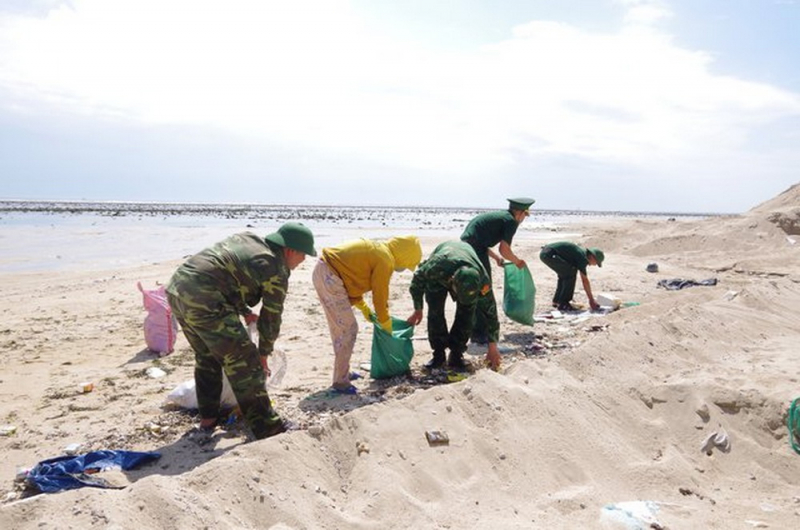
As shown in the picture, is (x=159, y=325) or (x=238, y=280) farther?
(x=159, y=325)

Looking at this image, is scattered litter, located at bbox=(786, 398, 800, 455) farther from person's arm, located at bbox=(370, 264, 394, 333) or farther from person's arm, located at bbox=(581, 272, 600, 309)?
person's arm, located at bbox=(581, 272, 600, 309)

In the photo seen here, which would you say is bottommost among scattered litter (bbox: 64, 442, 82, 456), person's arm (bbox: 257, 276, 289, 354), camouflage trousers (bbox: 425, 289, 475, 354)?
scattered litter (bbox: 64, 442, 82, 456)

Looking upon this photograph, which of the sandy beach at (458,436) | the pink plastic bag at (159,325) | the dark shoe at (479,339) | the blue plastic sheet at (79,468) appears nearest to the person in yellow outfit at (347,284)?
the sandy beach at (458,436)

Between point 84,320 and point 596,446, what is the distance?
22.7 ft

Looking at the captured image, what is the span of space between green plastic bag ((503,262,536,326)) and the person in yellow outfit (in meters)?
2.57

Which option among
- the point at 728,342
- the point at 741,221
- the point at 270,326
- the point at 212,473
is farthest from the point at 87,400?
the point at 741,221

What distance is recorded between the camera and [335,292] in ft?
15.4

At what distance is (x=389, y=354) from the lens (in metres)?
5.07

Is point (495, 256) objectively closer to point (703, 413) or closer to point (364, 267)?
point (364, 267)

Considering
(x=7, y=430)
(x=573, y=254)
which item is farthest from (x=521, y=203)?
(x=7, y=430)

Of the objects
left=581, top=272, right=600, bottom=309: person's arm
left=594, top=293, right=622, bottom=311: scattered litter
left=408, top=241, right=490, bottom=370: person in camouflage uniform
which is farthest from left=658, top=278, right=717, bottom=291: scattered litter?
left=408, top=241, right=490, bottom=370: person in camouflage uniform

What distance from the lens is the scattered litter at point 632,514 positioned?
127 inches

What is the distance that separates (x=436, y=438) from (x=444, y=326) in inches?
77.4

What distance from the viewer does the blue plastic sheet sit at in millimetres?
3148
